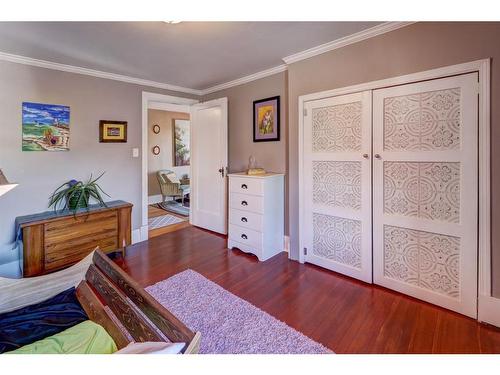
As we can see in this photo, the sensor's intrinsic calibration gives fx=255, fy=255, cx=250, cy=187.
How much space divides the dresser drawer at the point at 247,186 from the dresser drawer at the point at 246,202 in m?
0.05

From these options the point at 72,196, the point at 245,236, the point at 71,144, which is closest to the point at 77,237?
the point at 72,196

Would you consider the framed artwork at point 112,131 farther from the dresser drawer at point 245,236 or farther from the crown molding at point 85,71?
the dresser drawer at point 245,236

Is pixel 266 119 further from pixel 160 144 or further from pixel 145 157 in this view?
pixel 160 144

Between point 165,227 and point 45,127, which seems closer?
point 45,127

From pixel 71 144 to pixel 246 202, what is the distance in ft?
7.15

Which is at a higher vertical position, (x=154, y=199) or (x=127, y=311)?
(x=154, y=199)

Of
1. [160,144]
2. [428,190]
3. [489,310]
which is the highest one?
[160,144]

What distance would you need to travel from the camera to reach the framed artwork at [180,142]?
661 centimetres

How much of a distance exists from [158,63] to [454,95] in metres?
2.82

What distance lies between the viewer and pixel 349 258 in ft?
8.22

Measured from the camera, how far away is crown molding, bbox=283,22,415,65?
81.4 inches

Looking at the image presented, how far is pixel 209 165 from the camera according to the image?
400cm

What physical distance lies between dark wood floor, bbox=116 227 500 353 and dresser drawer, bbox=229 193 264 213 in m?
0.58
